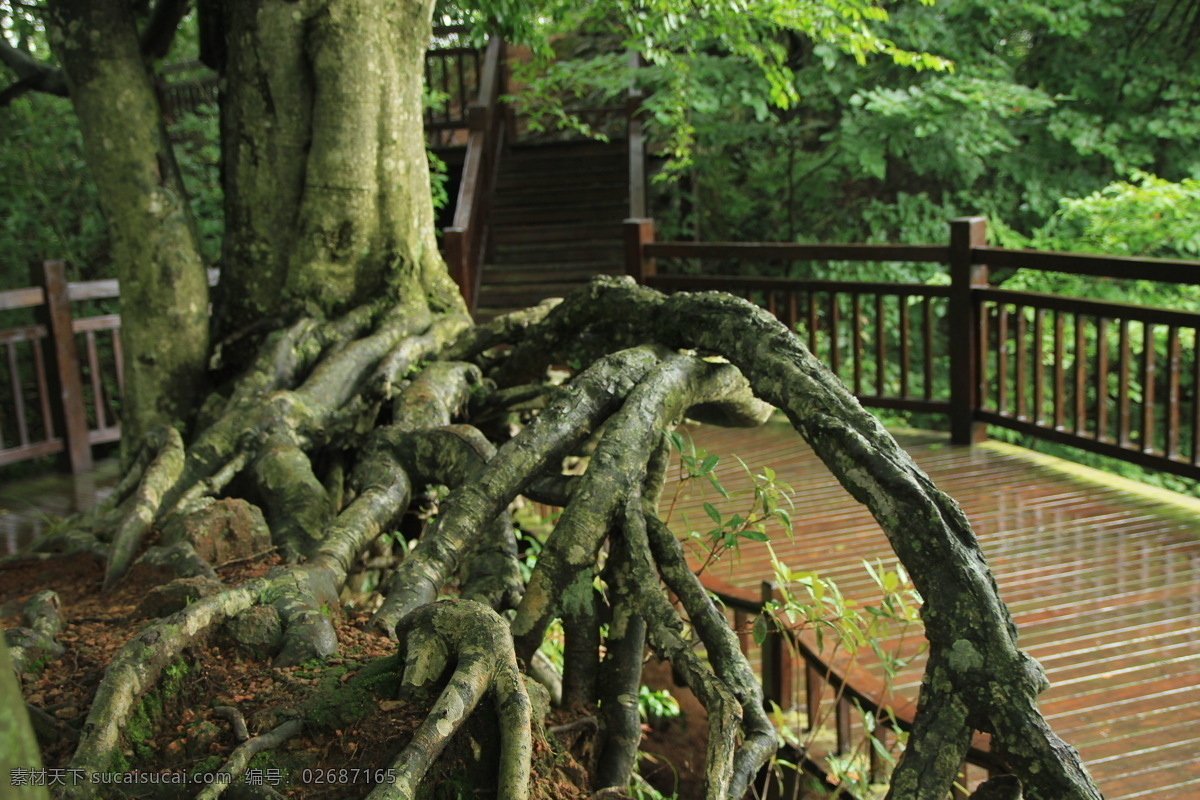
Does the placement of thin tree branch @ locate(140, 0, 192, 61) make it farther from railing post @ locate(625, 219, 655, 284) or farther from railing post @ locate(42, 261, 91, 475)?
railing post @ locate(625, 219, 655, 284)

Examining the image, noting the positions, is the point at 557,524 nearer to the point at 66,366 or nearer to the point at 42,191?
the point at 66,366

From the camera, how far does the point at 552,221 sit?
10.5 m

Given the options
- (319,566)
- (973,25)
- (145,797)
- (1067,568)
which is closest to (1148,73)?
(973,25)

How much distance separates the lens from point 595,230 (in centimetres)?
1022

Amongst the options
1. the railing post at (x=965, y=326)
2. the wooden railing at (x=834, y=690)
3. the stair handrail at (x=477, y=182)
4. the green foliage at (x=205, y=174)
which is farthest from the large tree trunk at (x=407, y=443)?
the green foliage at (x=205, y=174)

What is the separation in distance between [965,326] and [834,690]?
3.06 meters

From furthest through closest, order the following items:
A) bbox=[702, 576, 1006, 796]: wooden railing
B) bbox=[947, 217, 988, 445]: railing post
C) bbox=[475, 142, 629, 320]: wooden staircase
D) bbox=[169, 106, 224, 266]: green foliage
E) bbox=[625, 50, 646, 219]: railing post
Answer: bbox=[169, 106, 224, 266]: green foliage < bbox=[475, 142, 629, 320]: wooden staircase < bbox=[625, 50, 646, 219]: railing post < bbox=[947, 217, 988, 445]: railing post < bbox=[702, 576, 1006, 796]: wooden railing

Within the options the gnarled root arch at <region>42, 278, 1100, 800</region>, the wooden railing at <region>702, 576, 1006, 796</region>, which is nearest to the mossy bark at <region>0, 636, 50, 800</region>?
the gnarled root arch at <region>42, 278, 1100, 800</region>

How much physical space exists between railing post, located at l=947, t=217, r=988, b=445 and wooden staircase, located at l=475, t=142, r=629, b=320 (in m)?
4.29

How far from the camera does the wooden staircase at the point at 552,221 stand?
9.62 meters

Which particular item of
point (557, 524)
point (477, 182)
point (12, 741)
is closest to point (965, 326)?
point (557, 524)

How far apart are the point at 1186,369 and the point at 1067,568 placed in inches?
273

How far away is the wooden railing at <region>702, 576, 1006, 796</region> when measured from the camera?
2912 millimetres

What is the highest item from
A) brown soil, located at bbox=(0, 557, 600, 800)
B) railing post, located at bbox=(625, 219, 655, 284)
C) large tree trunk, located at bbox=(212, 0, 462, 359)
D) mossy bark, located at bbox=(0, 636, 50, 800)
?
large tree trunk, located at bbox=(212, 0, 462, 359)
